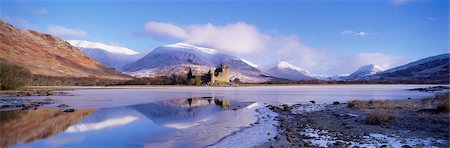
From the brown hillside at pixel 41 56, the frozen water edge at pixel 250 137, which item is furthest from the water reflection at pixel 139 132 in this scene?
the brown hillside at pixel 41 56

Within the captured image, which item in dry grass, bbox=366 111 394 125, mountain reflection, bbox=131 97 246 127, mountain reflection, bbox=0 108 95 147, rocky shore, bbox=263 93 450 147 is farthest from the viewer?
mountain reflection, bbox=131 97 246 127

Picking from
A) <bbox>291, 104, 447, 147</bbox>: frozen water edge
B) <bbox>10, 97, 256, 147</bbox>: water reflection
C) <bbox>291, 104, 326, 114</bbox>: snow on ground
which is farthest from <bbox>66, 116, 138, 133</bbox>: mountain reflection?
<bbox>291, 104, 326, 114</bbox>: snow on ground

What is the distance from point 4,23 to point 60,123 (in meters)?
195

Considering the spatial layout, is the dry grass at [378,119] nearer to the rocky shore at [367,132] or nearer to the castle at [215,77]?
the rocky shore at [367,132]

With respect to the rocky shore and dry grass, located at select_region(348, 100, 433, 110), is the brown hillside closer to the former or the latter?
dry grass, located at select_region(348, 100, 433, 110)

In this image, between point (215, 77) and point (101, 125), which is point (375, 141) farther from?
point (215, 77)

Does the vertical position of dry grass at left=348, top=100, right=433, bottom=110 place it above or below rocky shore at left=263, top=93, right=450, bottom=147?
above

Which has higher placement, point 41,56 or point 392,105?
point 41,56

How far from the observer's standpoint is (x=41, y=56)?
16362 cm

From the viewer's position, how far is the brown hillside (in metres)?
138

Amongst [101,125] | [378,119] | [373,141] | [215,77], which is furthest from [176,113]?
[215,77]

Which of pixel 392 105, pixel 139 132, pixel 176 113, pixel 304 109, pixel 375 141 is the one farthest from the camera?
pixel 304 109

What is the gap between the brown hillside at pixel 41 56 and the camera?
5418 inches

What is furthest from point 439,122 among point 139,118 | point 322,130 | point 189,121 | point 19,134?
point 19,134
